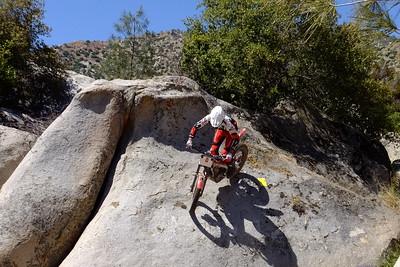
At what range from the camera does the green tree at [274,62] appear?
15477 mm

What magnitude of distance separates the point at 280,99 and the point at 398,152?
12.7m

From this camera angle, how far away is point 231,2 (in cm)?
1686

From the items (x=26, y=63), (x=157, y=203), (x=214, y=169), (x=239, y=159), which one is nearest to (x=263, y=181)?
(x=239, y=159)

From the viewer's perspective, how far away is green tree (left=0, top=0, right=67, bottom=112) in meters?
15.3

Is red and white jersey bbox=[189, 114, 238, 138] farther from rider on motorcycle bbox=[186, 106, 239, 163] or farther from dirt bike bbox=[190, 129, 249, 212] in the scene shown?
dirt bike bbox=[190, 129, 249, 212]

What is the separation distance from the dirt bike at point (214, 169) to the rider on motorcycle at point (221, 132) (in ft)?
0.47

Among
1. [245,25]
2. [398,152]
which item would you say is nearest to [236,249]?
[245,25]

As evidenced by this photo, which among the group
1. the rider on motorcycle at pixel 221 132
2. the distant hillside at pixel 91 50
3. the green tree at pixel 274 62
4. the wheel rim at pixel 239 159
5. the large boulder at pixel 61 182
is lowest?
the large boulder at pixel 61 182

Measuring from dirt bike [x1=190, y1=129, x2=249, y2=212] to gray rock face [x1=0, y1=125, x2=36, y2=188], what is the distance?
3.56 m

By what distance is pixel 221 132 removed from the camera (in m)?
9.65

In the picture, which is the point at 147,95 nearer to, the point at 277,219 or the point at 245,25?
the point at 277,219

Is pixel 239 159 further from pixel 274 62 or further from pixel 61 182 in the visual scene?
pixel 274 62

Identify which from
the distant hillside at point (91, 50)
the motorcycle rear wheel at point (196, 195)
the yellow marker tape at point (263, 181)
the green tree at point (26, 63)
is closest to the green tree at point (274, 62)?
the green tree at point (26, 63)

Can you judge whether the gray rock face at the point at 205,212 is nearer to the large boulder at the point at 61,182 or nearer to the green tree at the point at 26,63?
the large boulder at the point at 61,182
